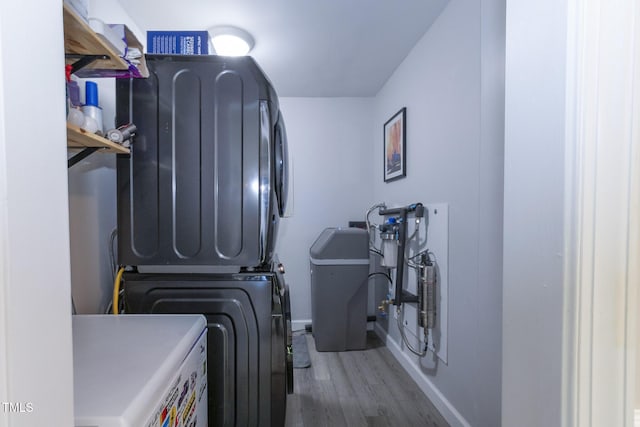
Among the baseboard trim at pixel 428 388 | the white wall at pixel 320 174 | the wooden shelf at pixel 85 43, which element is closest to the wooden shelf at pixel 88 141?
the wooden shelf at pixel 85 43

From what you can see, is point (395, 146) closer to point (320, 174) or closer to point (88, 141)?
point (320, 174)

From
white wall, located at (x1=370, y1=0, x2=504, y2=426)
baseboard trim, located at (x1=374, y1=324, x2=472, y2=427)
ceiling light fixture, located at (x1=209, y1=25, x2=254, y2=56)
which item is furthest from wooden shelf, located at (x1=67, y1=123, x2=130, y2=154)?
baseboard trim, located at (x1=374, y1=324, x2=472, y2=427)

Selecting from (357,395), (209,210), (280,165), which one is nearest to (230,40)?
(280,165)

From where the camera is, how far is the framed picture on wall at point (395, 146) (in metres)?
2.10

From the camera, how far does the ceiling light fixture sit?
5.56ft

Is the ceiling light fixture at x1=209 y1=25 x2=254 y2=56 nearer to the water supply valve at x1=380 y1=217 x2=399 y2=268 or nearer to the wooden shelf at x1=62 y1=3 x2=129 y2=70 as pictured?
the wooden shelf at x1=62 y1=3 x2=129 y2=70

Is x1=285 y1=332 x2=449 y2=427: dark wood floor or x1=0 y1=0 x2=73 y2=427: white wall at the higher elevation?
x1=0 y1=0 x2=73 y2=427: white wall

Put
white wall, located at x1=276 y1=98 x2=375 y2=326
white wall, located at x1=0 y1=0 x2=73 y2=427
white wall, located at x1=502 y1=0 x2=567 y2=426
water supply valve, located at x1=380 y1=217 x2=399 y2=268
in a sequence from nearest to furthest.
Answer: white wall, located at x1=0 y1=0 x2=73 y2=427 < white wall, located at x1=502 y1=0 x2=567 y2=426 < water supply valve, located at x1=380 y1=217 x2=399 y2=268 < white wall, located at x1=276 y1=98 x2=375 y2=326

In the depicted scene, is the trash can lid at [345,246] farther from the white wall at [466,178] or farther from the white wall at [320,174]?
the white wall at [466,178]

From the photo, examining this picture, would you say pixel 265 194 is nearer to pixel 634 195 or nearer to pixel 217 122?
pixel 217 122

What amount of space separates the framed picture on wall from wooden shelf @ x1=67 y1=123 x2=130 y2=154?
1.75m

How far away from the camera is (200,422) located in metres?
0.82

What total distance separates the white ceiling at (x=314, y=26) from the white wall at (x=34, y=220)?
4.82ft

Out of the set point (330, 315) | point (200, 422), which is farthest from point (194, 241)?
point (330, 315)
